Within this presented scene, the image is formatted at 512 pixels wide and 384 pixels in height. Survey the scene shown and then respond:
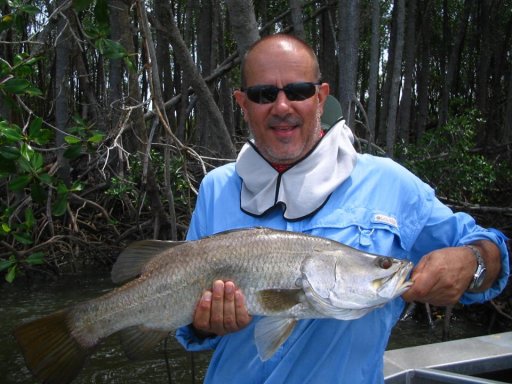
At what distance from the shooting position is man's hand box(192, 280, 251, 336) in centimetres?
193

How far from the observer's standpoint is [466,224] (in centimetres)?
205

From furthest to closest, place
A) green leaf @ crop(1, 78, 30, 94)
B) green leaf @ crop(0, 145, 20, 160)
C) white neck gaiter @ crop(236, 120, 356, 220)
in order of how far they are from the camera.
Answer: green leaf @ crop(1, 78, 30, 94), green leaf @ crop(0, 145, 20, 160), white neck gaiter @ crop(236, 120, 356, 220)

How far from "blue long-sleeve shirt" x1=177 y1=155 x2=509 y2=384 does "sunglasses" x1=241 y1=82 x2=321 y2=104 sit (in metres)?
0.33

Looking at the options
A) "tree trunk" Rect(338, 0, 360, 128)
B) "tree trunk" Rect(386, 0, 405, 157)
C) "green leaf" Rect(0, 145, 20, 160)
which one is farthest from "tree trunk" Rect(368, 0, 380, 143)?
"green leaf" Rect(0, 145, 20, 160)

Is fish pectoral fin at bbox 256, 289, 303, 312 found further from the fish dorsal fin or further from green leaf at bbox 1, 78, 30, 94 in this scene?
green leaf at bbox 1, 78, 30, 94

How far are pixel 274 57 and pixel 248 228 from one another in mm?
658

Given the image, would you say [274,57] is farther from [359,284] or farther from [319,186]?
[359,284]

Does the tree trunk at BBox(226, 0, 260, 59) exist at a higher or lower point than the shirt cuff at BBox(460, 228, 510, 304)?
higher

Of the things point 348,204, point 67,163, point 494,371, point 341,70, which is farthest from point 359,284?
point 67,163

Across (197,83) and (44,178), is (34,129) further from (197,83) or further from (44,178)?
(197,83)

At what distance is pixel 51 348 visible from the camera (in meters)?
2.03

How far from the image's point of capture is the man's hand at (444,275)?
1.85m

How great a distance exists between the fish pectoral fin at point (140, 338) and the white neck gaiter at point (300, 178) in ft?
1.87

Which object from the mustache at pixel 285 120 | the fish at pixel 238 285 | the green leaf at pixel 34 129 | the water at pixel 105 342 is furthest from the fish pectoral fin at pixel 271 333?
the water at pixel 105 342
